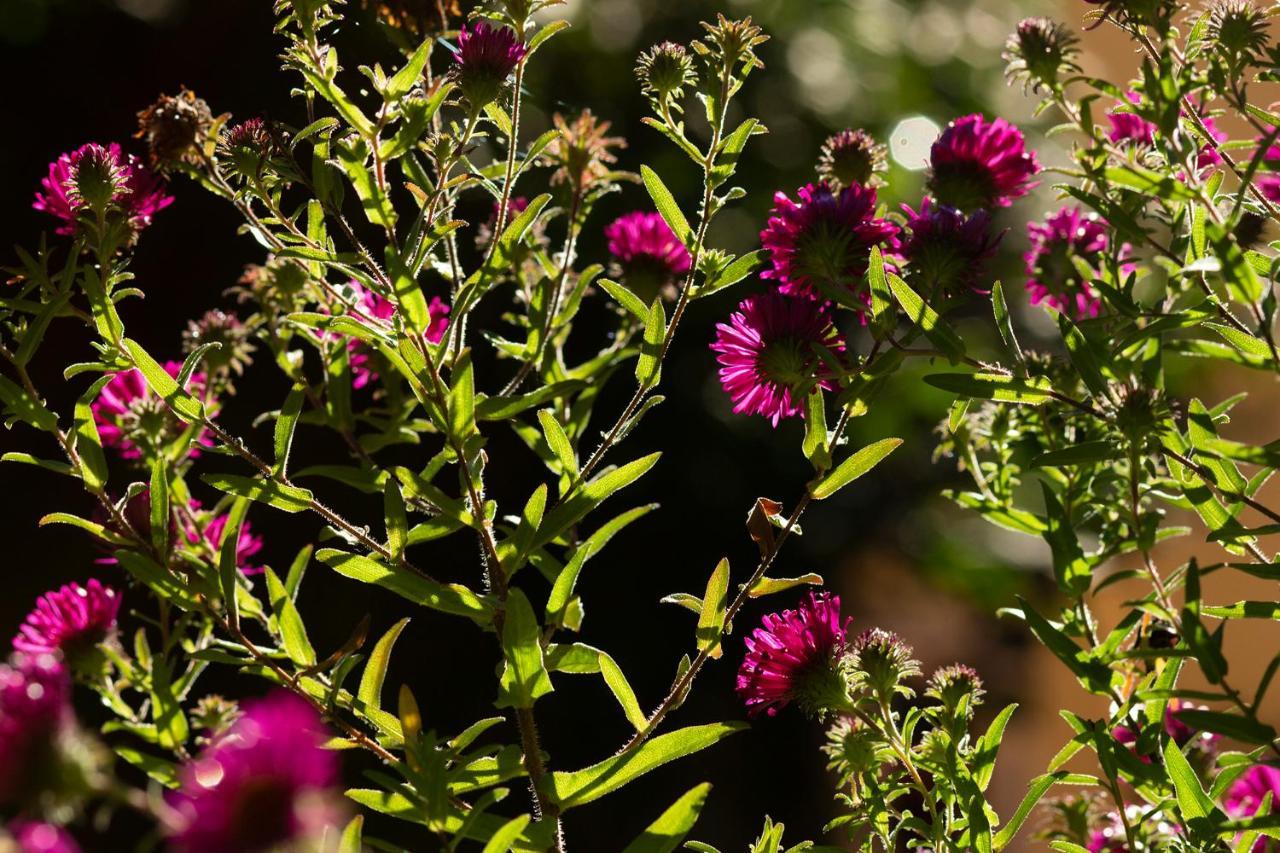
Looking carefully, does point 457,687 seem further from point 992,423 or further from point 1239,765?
point 1239,765

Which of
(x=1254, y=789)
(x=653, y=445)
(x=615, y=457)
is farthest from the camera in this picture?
(x=653, y=445)

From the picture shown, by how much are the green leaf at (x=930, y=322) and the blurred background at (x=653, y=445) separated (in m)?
0.81

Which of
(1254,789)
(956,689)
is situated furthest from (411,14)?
(1254,789)

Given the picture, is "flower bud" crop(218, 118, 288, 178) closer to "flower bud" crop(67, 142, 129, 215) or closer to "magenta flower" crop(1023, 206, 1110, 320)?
"flower bud" crop(67, 142, 129, 215)

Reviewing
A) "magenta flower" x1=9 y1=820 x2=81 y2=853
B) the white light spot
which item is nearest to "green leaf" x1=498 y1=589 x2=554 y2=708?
"magenta flower" x1=9 y1=820 x2=81 y2=853

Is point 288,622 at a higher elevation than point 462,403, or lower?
lower

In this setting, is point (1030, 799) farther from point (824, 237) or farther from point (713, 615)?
point (824, 237)

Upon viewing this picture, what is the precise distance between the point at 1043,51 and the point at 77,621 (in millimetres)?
540

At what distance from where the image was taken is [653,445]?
168cm

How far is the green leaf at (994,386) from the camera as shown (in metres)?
0.47

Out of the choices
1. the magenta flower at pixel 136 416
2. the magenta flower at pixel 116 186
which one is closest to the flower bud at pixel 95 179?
the magenta flower at pixel 116 186

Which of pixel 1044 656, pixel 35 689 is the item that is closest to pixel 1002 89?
pixel 1044 656

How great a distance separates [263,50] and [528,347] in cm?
127

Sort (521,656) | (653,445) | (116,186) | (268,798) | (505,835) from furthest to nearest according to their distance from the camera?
(653,445) < (116,186) < (521,656) < (505,835) < (268,798)
